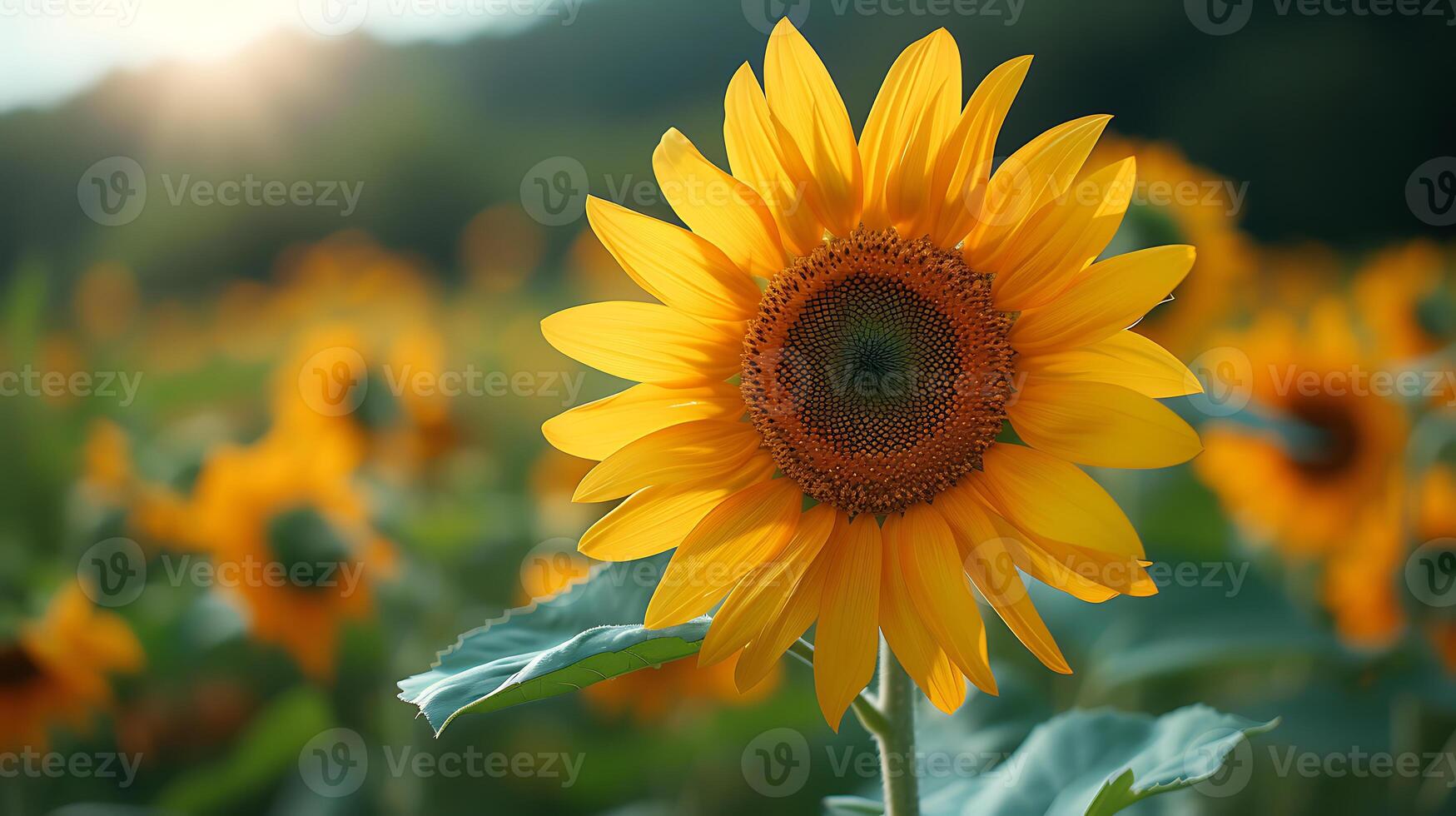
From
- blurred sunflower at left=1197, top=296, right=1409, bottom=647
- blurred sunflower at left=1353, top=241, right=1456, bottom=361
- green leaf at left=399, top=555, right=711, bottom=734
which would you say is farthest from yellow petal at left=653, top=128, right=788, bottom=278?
blurred sunflower at left=1353, top=241, right=1456, bottom=361

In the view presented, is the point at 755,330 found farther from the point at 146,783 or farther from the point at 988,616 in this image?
the point at 146,783

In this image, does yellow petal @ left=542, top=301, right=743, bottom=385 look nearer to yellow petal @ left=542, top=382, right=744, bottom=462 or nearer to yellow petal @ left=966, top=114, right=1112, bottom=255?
yellow petal @ left=542, top=382, right=744, bottom=462

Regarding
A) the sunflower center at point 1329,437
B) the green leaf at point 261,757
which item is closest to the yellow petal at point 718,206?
the green leaf at point 261,757

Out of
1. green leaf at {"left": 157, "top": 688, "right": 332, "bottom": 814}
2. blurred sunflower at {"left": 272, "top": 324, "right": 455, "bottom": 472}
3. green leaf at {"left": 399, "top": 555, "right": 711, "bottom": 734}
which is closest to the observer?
green leaf at {"left": 399, "top": 555, "right": 711, "bottom": 734}

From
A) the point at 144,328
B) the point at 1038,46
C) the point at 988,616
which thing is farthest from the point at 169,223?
the point at 988,616

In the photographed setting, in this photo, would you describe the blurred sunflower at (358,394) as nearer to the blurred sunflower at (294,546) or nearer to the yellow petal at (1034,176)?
the blurred sunflower at (294,546)

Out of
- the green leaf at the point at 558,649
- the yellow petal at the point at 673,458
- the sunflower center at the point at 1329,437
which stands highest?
the yellow petal at the point at 673,458

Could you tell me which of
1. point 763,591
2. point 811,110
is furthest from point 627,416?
point 811,110
